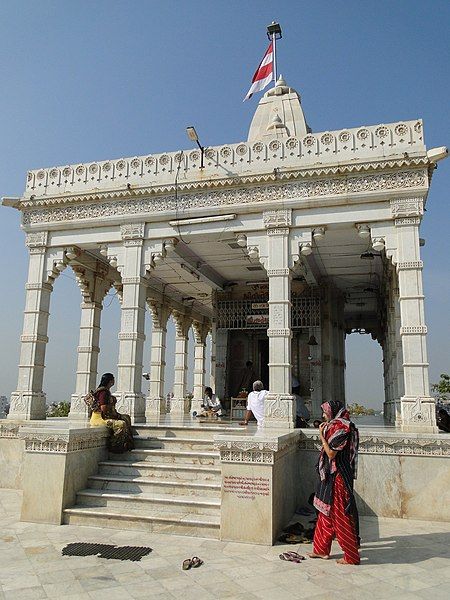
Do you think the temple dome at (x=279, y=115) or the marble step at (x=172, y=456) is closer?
the marble step at (x=172, y=456)

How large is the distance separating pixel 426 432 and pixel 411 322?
1.94 metres

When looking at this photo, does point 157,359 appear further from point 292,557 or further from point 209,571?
point 209,571

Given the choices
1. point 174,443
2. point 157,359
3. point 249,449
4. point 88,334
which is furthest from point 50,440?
point 157,359

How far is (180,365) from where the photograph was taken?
1884 cm

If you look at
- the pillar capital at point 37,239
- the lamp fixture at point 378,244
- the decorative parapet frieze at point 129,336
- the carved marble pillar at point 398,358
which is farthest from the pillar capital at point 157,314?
the lamp fixture at point 378,244

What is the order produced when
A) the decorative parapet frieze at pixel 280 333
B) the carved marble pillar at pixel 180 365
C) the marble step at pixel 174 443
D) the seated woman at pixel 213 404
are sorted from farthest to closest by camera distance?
1. the carved marble pillar at pixel 180 365
2. the seated woman at pixel 213 404
3. the decorative parapet frieze at pixel 280 333
4. the marble step at pixel 174 443

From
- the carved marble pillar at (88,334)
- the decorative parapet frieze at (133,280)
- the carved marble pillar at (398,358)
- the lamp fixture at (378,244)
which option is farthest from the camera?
the carved marble pillar at (88,334)

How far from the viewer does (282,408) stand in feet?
30.6

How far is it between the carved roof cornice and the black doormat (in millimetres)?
7177

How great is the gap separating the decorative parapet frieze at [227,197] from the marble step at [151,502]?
18.4 ft

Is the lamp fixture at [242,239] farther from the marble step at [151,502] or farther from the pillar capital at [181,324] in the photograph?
the pillar capital at [181,324]

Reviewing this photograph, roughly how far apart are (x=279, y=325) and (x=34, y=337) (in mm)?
5581

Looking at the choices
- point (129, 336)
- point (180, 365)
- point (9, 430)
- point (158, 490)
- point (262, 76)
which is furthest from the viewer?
point (180, 365)

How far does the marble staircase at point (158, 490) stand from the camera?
21.3ft
